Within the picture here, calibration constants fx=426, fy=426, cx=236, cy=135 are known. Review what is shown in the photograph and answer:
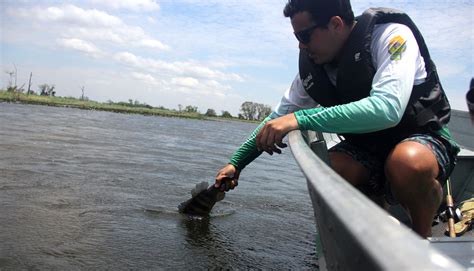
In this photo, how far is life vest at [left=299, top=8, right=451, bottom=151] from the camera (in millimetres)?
2490

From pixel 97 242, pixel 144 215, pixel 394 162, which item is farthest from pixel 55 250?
pixel 394 162

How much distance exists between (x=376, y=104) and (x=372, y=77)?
1.54 feet

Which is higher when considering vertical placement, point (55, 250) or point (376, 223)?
point (376, 223)

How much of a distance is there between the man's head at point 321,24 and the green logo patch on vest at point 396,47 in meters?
0.33

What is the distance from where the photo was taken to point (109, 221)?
4.83 metres

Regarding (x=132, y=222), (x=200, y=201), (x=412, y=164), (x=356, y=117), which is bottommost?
(x=132, y=222)

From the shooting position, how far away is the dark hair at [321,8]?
7.83 ft

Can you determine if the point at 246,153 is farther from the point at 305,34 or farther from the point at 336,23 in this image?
the point at 336,23

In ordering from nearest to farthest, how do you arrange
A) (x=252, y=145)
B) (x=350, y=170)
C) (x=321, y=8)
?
(x=321, y=8) < (x=350, y=170) < (x=252, y=145)

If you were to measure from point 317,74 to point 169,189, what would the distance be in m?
4.68

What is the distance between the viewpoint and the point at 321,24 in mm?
2449

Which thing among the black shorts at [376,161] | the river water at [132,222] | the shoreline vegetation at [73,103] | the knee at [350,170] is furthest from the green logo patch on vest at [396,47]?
the shoreline vegetation at [73,103]

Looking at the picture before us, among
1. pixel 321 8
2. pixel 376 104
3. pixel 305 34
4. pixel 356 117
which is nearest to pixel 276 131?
pixel 356 117

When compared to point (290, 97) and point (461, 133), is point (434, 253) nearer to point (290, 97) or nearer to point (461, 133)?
point (290, 97)
